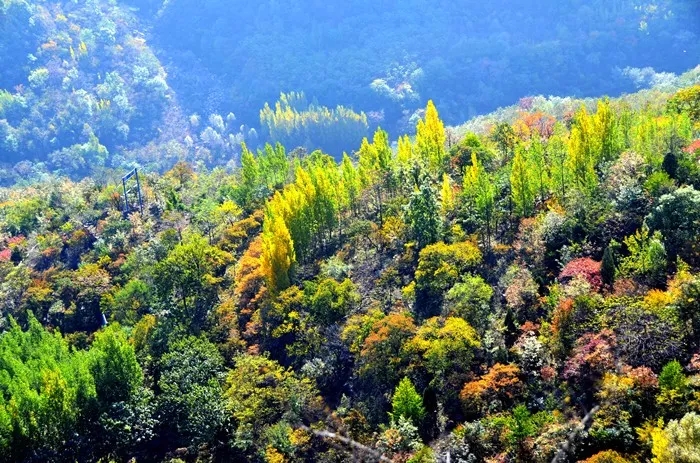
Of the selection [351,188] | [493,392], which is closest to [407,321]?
[493,392]

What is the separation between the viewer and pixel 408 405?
3894 centimetres

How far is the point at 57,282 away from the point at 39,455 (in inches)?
1140

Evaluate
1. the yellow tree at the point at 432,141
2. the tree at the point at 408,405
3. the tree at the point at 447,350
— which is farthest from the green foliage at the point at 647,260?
the yellow tree at the point at 432,141

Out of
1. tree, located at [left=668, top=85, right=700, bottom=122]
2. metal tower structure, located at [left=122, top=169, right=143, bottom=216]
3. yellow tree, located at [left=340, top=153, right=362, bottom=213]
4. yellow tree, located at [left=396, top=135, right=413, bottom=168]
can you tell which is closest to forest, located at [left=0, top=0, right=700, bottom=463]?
yellow tree, located at [left=340, top=153, right=362, bottom=213]

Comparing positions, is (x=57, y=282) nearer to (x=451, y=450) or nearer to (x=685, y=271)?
(x=451, y=450)

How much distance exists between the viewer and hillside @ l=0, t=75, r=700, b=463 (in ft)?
114

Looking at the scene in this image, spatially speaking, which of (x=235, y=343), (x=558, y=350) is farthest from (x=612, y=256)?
(x=235, y=343)

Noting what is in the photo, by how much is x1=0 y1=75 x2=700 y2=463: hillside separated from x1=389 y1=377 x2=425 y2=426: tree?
134 mm

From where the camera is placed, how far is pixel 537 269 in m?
47.7

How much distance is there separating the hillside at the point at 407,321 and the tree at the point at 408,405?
134mm

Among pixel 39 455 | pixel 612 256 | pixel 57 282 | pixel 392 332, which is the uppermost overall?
pixel 57 282

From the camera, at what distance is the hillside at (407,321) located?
34.8 metres

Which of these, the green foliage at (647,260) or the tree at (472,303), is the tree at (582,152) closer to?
the green foliage at (647,260)

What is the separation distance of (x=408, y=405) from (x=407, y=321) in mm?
6817
